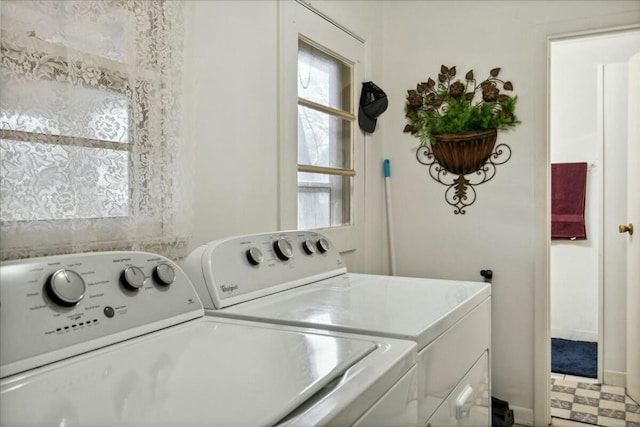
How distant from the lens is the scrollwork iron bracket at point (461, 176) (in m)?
2.55

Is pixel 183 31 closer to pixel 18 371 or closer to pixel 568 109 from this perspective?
pixel 18 371

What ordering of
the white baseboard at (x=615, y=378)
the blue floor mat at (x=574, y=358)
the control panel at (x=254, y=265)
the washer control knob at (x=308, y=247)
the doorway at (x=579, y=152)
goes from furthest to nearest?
the doorway at (x=579, y=152), the blue floor mat at (x=574, y=358), the white baseboard at (x=615, y=378), the washer control knob at (x=308, y=247), the control panel at (x=254, y=265)

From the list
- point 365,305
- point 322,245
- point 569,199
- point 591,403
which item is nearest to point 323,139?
point 322,245

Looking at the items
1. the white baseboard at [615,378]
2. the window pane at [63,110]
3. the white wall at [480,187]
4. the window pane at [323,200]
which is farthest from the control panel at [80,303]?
the white baseboard at [615,378]

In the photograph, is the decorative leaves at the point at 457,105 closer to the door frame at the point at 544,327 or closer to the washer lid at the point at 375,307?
the door frame at the point at 544,327

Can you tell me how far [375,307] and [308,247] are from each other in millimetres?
441

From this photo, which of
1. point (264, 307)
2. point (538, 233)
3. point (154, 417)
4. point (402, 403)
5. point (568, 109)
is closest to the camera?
point (154, 417)

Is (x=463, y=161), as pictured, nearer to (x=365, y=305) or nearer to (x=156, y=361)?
(x=365, y=305)

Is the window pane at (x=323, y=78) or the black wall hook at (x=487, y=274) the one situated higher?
the window pane at (x=323, y=78)

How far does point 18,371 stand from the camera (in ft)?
2.52

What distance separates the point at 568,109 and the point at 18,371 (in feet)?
13.5

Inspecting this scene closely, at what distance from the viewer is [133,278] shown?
1.00m

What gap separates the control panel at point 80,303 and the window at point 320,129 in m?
0.86

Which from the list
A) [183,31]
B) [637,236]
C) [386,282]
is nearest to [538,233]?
[637,236]
